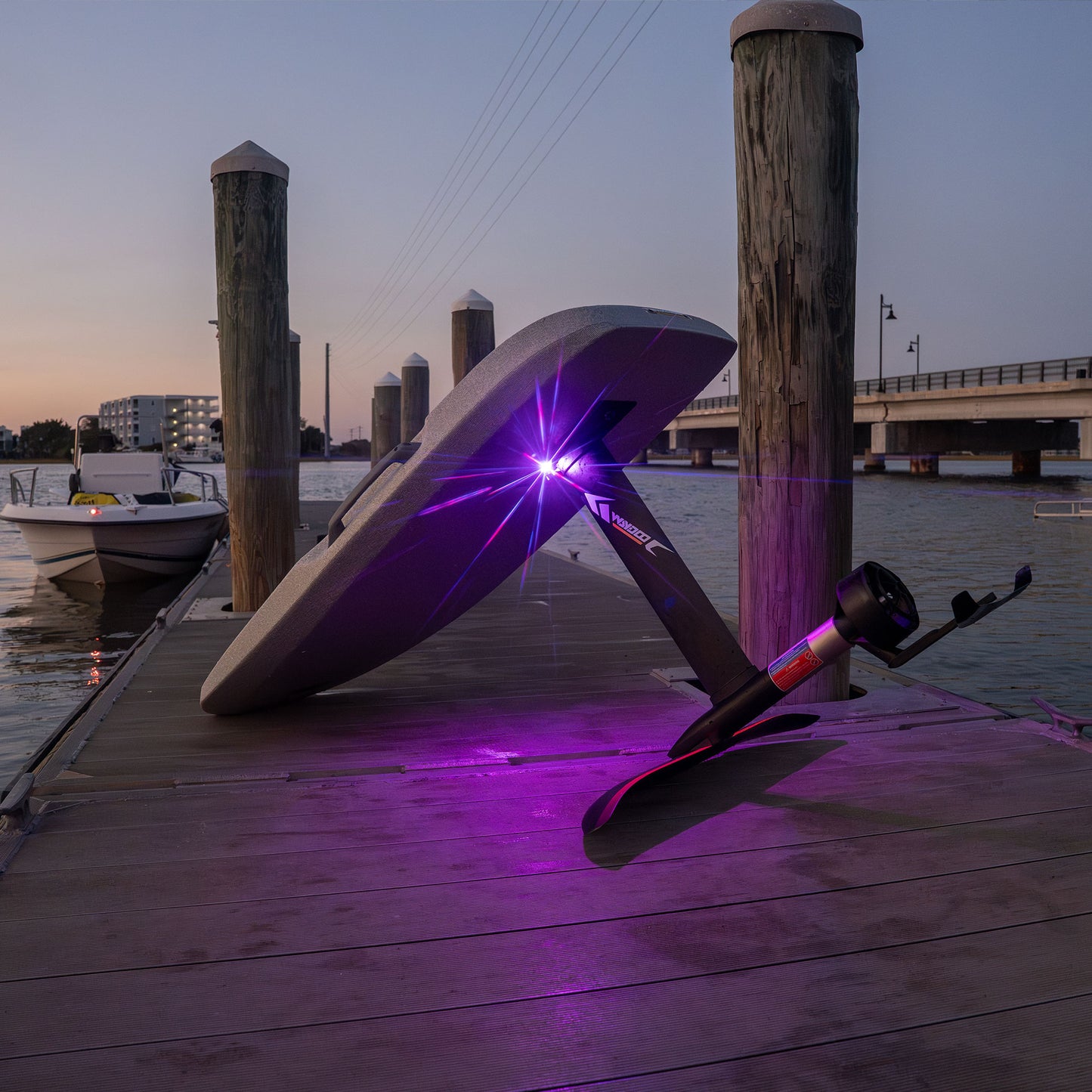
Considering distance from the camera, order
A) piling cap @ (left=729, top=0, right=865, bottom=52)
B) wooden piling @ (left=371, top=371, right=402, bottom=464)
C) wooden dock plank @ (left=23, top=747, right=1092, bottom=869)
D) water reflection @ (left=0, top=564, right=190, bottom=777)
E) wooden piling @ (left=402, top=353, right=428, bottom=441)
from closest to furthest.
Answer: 1. wooden dock plank @ (left=23, top=747, right=1092, bottom=869)
2. piling cap @ (left=729, top=0, right=865, bottom=52)
3. water reflection @ (left=0, top=564, right=190, bottom=777)
4. wooden piling @ (left=402, top=353, right=428, bottom=441)
5. wooden piling @ (left=371, top=371, right=402, bottom=464)

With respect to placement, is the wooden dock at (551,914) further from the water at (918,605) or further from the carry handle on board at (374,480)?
the water at (918,605)

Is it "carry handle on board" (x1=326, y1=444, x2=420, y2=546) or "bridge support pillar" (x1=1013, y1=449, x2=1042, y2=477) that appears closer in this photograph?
"carry handle on board" (x1=326, y1=444, x2=420, y2=546)

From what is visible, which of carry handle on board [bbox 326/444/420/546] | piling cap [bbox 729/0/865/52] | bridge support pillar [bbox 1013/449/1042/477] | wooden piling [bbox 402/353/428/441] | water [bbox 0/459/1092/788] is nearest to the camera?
carry handle on board [bbox 326/444/420/546]

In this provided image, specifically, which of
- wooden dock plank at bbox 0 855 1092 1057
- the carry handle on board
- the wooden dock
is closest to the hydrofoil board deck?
the carry handle on board

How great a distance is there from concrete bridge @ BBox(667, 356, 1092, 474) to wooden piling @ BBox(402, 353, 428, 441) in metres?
24.0

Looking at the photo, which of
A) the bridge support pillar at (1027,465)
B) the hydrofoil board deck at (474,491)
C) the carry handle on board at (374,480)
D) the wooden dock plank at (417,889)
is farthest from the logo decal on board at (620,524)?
the bridge support pillar at (1027,465)

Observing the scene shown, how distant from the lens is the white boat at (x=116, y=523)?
52.3 feet

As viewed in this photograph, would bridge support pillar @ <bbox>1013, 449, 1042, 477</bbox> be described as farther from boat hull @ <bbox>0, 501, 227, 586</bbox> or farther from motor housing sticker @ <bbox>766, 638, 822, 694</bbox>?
motor housing sticker @ <bbox>766, 638, 822, 694</bbox>

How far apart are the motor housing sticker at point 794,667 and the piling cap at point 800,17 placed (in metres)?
2.78

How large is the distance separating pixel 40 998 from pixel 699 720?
6.77 feet

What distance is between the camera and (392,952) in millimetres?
2311

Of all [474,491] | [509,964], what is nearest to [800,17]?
[474,491]

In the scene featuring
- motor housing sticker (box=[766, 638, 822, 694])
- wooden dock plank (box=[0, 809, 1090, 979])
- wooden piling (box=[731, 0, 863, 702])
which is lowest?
wooden dock plank (box=[0, 809, 1090, 979])

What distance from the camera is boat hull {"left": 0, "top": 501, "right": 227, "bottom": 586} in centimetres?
1588
